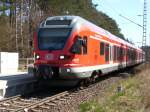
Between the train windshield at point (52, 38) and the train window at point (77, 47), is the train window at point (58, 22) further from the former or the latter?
the train window at point (77, 47)

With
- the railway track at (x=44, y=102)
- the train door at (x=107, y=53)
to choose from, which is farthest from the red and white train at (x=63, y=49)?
the train door at (x=107, y=53)

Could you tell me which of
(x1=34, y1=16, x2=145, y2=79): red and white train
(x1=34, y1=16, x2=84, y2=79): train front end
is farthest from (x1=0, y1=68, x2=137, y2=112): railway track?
(x1=34, y1=16, x2=84, y2=79): train front end

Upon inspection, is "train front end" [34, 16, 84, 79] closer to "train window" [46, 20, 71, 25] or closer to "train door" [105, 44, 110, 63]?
"train window" [46, 20, 71, 25]

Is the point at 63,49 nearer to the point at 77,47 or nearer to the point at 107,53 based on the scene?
the point at 77,47

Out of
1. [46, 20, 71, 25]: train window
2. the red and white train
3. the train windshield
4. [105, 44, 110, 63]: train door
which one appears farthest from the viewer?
[105, 44, 110, 63]: train door

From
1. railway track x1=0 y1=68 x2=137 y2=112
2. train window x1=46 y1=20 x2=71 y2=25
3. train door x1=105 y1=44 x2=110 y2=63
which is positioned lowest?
railway track x1=0 y1=68 x2=137 y2=112

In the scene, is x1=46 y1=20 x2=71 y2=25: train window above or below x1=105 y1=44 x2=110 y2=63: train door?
above

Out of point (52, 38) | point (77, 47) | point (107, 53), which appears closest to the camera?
Answer: point (77, 47)

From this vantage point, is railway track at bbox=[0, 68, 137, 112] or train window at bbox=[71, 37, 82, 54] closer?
railway track at bbox=[0, 68, 137, 112]

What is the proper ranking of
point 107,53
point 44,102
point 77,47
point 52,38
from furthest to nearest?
point 107,53
point 52,38
point 77,47
point 44,102

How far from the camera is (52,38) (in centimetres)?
1766

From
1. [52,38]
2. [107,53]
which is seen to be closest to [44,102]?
[52,38]

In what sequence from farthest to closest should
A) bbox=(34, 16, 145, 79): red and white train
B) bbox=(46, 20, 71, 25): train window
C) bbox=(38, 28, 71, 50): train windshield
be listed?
bbox=(46, 20, 71, 25): train window < bbox=(38, 28, 71, 50): train windshield < bbox=(34, 16, 145, 79): red and white train

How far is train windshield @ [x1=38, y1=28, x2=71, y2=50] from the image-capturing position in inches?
685
